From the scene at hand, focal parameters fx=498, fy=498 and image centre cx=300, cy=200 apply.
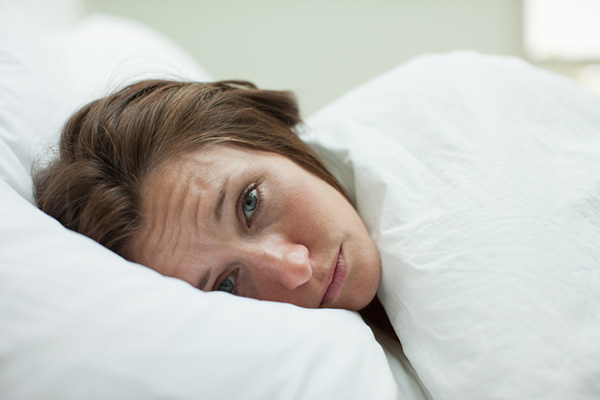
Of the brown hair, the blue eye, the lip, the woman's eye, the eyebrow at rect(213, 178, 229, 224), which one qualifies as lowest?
the lip

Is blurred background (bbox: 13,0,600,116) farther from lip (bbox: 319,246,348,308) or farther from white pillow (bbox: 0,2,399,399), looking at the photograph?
white pillow (bbox: 0,2,399,399)

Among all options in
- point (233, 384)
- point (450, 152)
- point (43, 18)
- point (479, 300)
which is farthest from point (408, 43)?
point (233, 384)

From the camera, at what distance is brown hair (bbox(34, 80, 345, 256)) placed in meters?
0.65

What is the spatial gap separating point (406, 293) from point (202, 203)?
278 millimetres

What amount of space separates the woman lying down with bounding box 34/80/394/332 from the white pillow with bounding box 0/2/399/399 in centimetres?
9

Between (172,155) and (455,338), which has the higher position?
(172,155)

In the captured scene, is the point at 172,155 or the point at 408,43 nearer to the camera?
the point at 172,155

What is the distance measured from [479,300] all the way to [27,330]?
0.45 metres

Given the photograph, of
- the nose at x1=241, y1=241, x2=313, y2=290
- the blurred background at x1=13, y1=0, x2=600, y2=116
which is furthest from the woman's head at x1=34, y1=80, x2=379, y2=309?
the blurred background at x1=13, y1=0, x2=600, y2=116

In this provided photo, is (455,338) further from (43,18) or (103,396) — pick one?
(43,18)

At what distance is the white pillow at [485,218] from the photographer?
0.49 m

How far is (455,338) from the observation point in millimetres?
532

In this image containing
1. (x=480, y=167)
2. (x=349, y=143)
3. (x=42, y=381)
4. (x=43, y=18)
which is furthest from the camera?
(x=43, y=18)

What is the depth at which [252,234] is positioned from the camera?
2.15 ft
